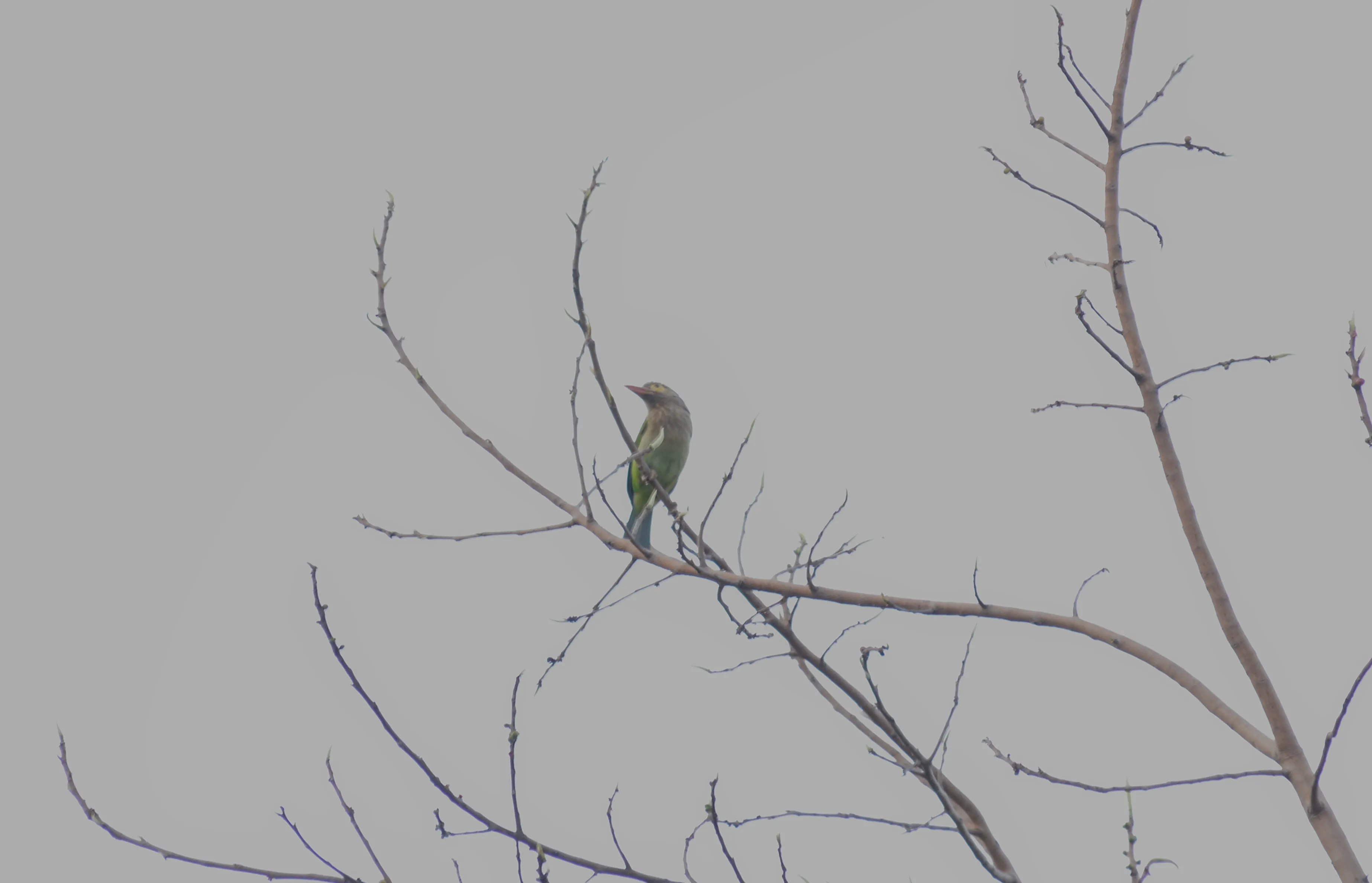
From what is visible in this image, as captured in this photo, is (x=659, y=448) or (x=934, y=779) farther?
(x=659, y=448)

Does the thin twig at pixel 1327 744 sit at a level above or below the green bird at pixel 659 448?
below

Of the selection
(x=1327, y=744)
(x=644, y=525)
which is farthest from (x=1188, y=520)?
(x=644, y=525)

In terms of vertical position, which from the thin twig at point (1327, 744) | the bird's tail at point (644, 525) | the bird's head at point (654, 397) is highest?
the bird's head at point (654, 397)

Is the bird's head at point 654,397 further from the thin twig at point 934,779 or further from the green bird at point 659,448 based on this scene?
the thin twig at point 934,779

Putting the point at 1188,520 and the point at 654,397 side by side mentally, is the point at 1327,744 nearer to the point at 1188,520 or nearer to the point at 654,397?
the point at 1188,520

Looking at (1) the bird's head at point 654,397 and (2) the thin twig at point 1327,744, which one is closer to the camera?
(2) the thin twig at point 1327,744

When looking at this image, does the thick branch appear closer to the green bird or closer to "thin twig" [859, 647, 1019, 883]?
"thin twig" [859, 647, 1019, 883]

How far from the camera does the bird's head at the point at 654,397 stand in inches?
374

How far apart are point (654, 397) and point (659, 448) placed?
0.78 metres

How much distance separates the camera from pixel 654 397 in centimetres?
952

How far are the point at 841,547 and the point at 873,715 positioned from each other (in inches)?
19.4

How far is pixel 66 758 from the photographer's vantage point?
10.4ft

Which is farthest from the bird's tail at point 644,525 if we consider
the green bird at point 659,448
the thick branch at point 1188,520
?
the thick branch at point 1188,520

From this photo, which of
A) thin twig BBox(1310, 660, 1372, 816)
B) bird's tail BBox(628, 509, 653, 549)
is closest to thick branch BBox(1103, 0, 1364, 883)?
thin twig BBox(1310, 660, 1372, 816)
